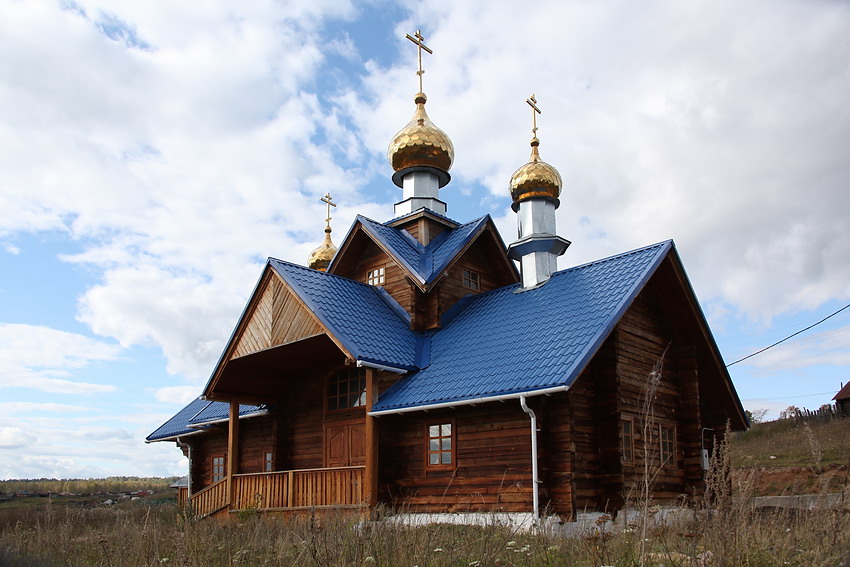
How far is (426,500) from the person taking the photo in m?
12.9

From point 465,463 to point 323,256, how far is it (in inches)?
505

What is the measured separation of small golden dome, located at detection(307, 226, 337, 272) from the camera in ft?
79.0

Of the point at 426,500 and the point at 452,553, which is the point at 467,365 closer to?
the point at 426,500

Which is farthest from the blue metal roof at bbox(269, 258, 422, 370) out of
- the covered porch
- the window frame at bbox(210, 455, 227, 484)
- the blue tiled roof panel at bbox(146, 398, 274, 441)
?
the window frame at bbox(210, 455, 227, 484)

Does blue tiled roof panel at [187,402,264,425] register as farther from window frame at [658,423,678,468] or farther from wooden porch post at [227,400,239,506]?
window frame at [658,423,678,468]

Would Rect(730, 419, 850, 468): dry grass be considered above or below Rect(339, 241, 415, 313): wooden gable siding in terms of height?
below

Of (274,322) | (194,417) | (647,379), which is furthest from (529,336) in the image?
(194,417)

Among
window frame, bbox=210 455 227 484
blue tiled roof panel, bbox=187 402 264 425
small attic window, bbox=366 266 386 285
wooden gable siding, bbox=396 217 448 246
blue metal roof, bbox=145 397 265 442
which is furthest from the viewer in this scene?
window frame, bbox=210 455 227 484

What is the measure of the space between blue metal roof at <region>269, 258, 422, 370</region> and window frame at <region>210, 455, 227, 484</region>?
697cm

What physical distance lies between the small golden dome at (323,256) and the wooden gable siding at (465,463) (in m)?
10.9

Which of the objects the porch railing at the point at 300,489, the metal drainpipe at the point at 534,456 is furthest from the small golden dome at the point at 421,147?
the metal drainpipe at the point at 534,456

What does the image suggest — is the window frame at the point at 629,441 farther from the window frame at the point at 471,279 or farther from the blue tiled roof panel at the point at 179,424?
the blue tiled roof panel at the point at 179,424

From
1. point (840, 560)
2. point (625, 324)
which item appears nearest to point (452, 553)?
point (840, 560)

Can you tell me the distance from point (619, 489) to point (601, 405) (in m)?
1.39
